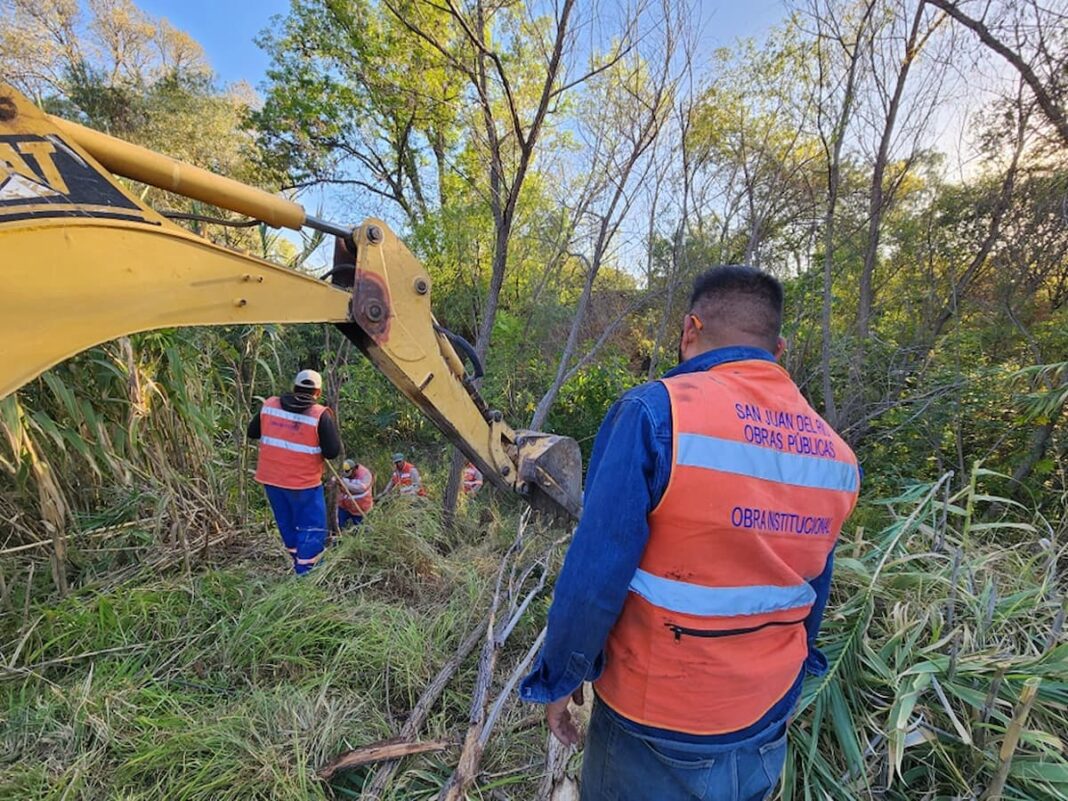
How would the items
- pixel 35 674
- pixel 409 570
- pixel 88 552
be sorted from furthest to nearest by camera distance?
pixel 409 570
pixel 88 552
pixel 35 674

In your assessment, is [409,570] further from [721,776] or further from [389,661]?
[721,776]

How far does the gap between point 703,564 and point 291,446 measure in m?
3.86

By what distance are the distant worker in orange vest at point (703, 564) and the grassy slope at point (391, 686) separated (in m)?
0.89

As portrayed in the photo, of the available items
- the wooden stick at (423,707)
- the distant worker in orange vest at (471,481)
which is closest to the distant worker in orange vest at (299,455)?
the wooden stick at (423,707)

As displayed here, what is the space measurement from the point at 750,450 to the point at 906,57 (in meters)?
5.03

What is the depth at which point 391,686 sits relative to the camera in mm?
2488

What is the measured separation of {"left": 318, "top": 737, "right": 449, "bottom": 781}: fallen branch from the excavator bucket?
1274mm

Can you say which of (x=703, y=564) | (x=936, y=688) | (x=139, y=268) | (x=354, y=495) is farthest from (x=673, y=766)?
(x=354, y=495)

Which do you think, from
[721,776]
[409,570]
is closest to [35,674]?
[409,570]

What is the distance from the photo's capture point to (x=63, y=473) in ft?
11.1

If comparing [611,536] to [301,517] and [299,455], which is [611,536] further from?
[301,517]

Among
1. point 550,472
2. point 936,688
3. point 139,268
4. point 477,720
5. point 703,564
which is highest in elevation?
point 139,268

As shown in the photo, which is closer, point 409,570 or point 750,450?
point 750,450

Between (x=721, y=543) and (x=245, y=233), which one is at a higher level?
(x=245, y=233)
